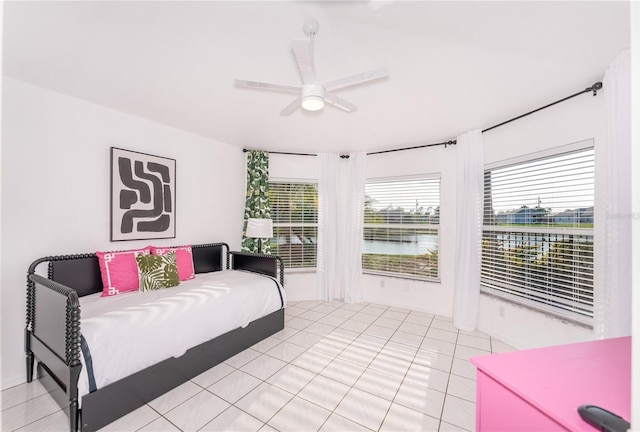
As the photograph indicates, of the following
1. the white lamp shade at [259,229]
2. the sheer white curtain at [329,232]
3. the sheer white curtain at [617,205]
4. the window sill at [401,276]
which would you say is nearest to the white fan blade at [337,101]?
the sheer white curtain at [617,205]

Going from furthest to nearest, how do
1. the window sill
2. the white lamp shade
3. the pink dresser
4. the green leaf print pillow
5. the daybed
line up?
1. the window sill
2. the white lamp shade
3. the green leaf print pillow
4. the daybed
5. the pink dresser

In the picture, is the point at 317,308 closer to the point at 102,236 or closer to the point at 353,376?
the point at 353,376

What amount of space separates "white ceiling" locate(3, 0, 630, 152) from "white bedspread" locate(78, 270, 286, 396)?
1.86 m

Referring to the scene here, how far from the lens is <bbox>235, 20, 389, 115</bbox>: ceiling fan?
1.83m

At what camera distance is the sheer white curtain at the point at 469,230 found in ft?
11.8

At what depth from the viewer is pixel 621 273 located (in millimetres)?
2100

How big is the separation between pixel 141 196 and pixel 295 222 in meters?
2.29

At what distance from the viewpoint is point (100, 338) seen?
2.02 metres

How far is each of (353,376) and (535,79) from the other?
2951mm

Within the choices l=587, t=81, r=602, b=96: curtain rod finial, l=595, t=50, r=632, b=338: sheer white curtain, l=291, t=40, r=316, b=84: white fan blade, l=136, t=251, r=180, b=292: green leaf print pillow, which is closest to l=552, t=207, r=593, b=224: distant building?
l=595, t=50, r=632, b=338: sheer white curtain

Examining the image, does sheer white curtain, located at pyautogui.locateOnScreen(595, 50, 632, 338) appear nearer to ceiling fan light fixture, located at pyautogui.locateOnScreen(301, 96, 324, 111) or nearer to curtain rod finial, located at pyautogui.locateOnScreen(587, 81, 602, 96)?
curtain rod finial, located at pyautogui.locateOnScreen(587, 81, 602, 96)

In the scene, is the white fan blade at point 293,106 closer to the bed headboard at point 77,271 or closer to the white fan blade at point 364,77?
the white fan blade at point 364,77

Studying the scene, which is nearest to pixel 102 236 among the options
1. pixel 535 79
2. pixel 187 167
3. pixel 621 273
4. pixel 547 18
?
pixel 187 167

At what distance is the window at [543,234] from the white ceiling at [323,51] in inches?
27.2
